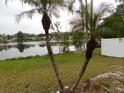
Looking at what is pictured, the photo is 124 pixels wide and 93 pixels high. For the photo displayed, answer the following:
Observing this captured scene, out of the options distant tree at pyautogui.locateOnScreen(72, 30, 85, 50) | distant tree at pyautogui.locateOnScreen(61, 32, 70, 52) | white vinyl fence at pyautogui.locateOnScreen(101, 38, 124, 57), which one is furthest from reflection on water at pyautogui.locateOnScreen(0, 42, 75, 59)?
white vinyl fence at pyautogui.locateOnScreen(101, 38, 124, 57)

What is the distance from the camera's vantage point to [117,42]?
71.8 feet

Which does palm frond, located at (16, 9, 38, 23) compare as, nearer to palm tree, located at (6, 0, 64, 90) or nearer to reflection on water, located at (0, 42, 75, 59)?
palm tree, located at (6, 0, 64, 90)

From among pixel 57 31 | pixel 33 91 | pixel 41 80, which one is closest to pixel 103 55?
pixel 57 31

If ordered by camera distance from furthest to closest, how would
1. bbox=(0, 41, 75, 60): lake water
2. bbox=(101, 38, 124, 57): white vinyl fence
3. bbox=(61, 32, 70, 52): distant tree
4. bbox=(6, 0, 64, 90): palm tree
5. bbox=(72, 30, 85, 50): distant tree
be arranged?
1. bbox=(0, 41, 75, 60): lake water
2. bbox=(61, 32, 70, 52): distant tree
3. bbox=(101, 38, 124, 57): white vinyl fence
4. bbox=(72, 30, 85, 50): distant tree
5. bbox=(6, 0, 64, 90): palm tree

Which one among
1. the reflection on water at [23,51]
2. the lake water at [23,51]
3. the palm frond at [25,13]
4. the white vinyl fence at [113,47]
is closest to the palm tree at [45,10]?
the palm frond at [25,13]

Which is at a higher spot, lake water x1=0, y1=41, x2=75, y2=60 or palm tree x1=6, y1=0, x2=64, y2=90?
palm tree x1=6, y1=0, x2=64, y2=90

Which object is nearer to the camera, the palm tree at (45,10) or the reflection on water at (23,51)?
the palm tree at (45,10)

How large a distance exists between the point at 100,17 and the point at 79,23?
2.53 metres

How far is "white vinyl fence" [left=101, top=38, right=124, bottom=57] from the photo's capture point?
2136 cm

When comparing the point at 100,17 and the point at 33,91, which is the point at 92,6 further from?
the point at 33,91

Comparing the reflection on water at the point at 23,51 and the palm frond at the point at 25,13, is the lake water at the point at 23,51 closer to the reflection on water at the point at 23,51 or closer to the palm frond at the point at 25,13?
the reflection on water at the point at 23,51

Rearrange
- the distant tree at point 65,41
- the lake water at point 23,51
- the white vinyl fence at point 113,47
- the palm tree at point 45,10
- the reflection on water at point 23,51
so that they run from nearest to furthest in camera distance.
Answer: the palm tree at point 45,10 < the white vinyl fence at point 113,47 < the distant tree at point 65,41 < the lake water at point 23,51 < the reflection on water at point 23,51

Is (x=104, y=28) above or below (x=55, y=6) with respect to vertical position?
below

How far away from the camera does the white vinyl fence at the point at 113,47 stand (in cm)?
2136
